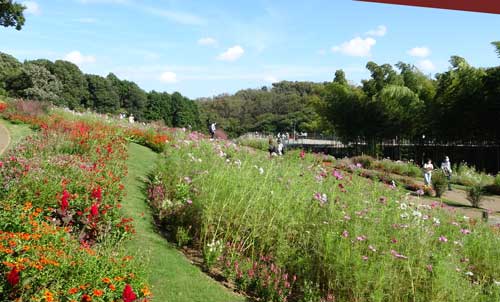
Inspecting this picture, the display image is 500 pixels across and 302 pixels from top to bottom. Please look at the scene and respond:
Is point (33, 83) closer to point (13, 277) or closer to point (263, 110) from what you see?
point (13, 277)

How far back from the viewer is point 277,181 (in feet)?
20.6

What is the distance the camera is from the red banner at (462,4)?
1.41 meters

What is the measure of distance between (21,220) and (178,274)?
67.0 inches

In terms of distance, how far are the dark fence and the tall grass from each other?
65.2 ft

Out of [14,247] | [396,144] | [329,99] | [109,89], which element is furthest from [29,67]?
[14,247]

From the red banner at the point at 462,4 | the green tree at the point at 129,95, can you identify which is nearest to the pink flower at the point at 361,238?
the red banner at the point at 462,4

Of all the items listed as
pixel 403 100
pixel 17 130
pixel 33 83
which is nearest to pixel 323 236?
pixel 17 130

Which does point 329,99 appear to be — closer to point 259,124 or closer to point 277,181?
point 277,181

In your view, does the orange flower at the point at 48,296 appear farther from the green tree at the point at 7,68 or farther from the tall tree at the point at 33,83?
the green tree at the point at 7,68

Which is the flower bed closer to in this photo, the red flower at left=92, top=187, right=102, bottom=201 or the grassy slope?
the red flower at left=92, top=187, right=102, bottom=201

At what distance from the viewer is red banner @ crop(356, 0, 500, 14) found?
1.41 metres

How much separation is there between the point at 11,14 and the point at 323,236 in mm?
20483

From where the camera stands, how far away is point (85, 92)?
55.8m

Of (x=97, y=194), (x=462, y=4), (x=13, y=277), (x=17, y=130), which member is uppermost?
(x=462, y=4)
